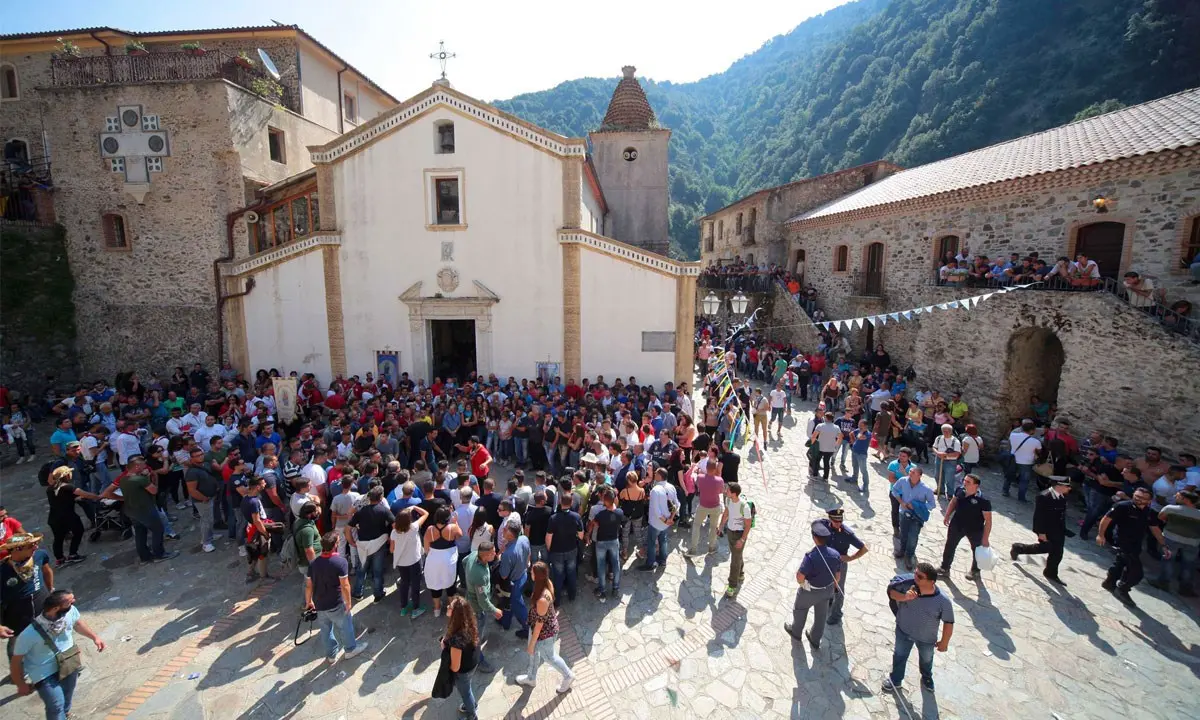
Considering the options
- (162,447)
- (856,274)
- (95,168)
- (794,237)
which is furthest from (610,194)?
(162,447)

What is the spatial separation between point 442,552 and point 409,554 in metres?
0.59

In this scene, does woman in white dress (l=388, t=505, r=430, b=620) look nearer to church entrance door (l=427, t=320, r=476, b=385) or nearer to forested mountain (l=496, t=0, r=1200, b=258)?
church entrance door (l=427, t=320, r=476, b=385)

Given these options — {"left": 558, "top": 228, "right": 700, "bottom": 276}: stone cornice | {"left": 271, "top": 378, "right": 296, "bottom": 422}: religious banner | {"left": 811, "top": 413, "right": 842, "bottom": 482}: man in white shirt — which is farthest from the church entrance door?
{"left": 811, "top": 413, "right": 842, "bottom": 482}: man in white shirt

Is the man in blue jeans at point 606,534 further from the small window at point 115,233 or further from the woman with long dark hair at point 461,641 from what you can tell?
the small window at point 115,233

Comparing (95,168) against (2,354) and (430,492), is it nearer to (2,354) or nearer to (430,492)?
(2,354)

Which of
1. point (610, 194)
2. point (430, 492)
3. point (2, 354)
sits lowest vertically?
point (430, 492)

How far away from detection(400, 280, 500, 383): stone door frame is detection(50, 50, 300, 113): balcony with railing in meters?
9.58

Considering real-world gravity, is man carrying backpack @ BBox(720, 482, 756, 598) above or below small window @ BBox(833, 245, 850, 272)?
below

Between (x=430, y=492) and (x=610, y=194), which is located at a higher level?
(x=610, y=194)

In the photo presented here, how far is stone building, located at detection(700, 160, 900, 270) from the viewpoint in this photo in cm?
2830

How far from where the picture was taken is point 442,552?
6.55 meters

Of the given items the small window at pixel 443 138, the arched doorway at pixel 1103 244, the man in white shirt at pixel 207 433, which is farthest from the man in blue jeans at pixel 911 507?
the small window at pixel 443 138

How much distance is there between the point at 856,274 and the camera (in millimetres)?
22219

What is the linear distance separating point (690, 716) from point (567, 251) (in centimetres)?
1199
